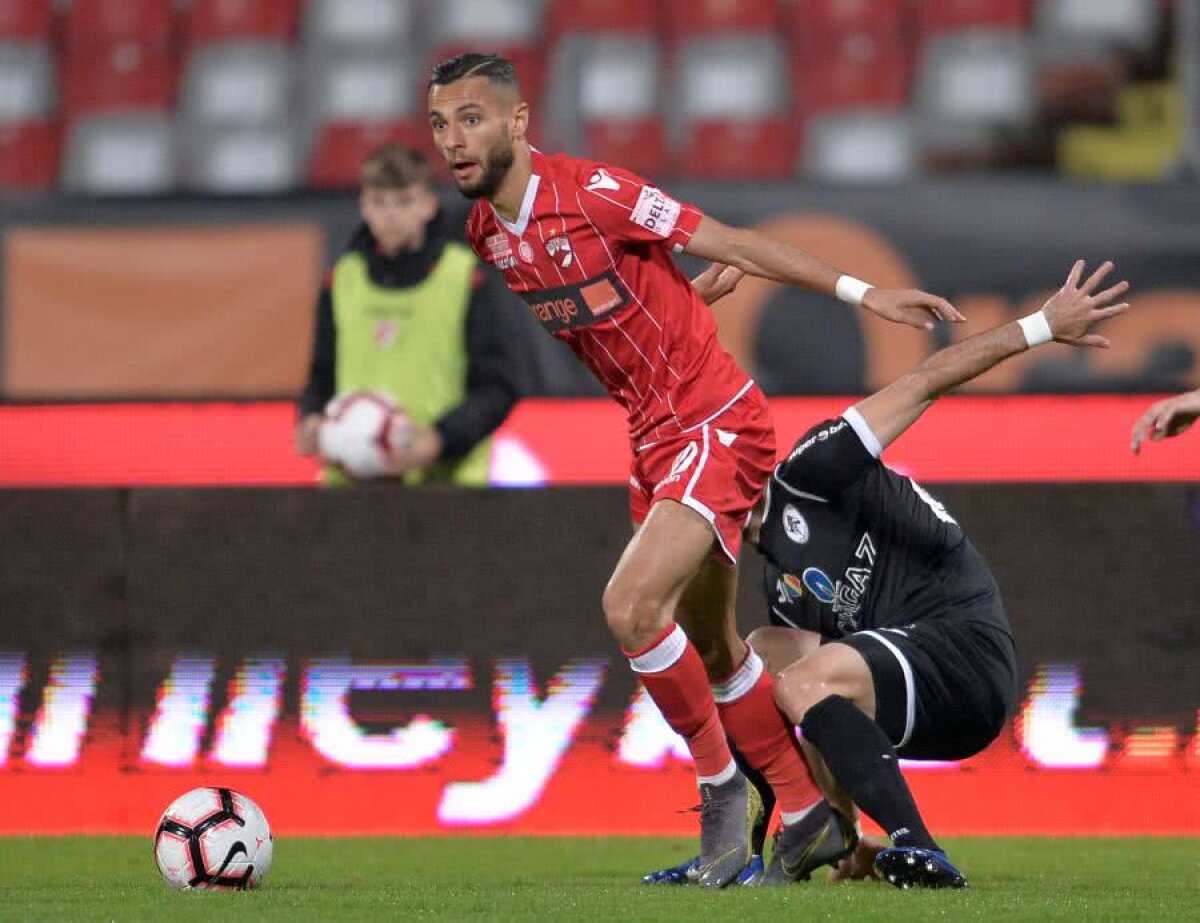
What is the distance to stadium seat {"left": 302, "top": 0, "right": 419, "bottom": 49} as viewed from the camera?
9.21 meters

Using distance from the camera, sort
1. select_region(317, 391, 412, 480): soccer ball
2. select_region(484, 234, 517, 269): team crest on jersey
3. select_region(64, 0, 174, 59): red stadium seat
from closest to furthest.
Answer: select_region(484, 234, 517, 269): team crest on jersey, select_region(317, 391, 412, 480): soccer ball, select_region(64, 0, 174, 59): red stadium seat

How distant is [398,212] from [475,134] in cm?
211

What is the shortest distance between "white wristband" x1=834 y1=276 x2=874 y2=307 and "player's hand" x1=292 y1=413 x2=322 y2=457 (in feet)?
8.72

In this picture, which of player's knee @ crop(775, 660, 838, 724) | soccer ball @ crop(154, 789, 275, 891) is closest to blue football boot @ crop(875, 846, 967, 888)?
player's knee @ crop(775, 660, 838, 724)

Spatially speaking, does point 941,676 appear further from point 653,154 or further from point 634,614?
point 653,154

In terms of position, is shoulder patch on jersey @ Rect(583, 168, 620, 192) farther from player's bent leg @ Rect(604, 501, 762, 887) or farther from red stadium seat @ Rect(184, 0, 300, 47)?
red stadium seat @ Rect(184, 0, 300, 47)

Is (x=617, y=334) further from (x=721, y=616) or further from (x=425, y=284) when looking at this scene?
(x=425, y=284)

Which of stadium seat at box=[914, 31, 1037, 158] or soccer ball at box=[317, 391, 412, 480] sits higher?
stadium seat at box=[914, 31, 1037, 158]

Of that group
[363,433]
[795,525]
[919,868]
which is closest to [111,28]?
[363,433]

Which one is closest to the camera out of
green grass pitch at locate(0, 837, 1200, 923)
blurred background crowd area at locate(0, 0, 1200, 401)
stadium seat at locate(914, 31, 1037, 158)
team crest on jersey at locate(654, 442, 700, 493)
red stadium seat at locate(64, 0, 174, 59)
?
green grass pitch at locate(0, 837, 1200, 923)

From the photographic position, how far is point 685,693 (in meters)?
4.80

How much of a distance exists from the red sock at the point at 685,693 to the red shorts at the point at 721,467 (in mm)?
261

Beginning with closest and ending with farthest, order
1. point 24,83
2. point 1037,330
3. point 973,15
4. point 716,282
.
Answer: point 1037,330, point 716,282, point 973,15, point 24,83

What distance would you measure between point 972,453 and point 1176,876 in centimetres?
319
